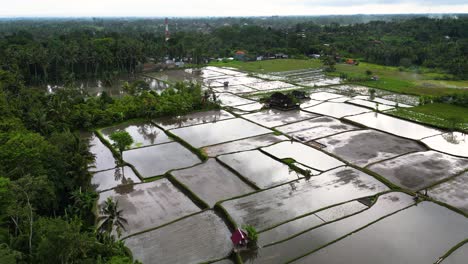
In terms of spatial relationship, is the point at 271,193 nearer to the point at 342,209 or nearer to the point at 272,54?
the point at 342,209

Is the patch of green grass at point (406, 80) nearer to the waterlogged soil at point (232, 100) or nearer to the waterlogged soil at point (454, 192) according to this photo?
the waterlogged soil at point (232, 100)

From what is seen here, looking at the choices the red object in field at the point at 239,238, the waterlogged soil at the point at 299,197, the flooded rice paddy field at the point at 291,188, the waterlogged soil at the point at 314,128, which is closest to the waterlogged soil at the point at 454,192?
the flooded rice paddy field at the point at 291,188

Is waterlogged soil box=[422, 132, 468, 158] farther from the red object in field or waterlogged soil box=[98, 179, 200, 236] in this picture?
waterlogged soil box=[98, 179, 200, 236]

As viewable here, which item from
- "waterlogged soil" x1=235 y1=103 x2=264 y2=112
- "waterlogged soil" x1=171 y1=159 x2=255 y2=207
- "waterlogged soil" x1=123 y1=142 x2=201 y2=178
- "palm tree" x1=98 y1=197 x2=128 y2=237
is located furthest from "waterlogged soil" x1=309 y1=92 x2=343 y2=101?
"palm tree" x1=98 y1=197 x2=128 y2=237

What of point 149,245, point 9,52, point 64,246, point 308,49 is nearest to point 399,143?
point 149,245

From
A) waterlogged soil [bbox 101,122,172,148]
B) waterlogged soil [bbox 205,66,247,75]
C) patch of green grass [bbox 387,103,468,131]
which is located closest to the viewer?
waterlogged soil [bbox 101,122,172,148]
